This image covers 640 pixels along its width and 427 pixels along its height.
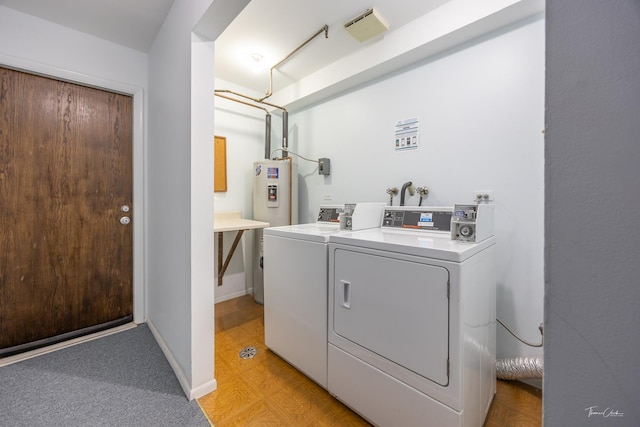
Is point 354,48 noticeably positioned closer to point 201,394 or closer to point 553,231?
point 553,231

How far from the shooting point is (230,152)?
9.57 feet

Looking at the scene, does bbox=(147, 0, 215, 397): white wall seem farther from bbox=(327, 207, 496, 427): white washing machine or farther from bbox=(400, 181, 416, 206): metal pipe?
bbox=(400, 181, 416, 206): metal pipe

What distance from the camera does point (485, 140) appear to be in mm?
1692

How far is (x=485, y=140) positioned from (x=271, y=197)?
6.45 ft

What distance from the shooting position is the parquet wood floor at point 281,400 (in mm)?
1323

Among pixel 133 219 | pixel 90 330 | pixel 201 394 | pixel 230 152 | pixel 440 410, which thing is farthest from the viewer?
pixel 230 152

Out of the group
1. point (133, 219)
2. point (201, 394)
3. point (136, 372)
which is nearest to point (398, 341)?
point (201, 394)

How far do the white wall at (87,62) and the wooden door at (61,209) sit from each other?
0.08 metres

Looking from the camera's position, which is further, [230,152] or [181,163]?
[230,152]

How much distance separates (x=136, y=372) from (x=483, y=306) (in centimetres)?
213

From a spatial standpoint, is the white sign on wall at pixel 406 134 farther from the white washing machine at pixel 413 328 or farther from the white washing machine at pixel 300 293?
the white washing machine at pixel 413 328

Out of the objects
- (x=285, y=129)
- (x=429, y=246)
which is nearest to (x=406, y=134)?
(x=429, y=246)

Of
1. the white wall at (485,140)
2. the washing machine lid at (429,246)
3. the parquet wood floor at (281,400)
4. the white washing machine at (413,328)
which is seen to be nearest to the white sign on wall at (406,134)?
the white wall at (485,140)

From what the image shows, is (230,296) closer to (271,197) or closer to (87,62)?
(271,197)
